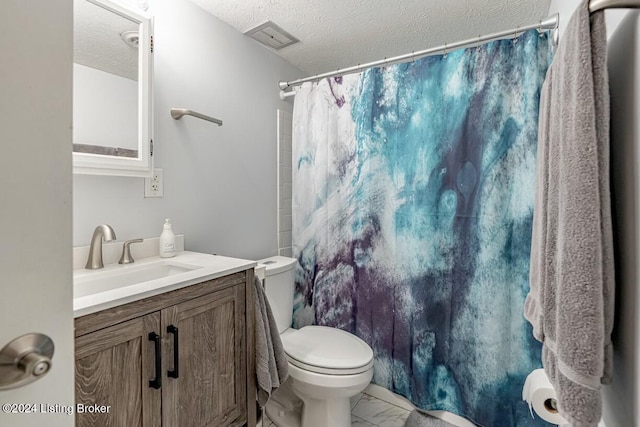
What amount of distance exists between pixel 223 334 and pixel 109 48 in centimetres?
124

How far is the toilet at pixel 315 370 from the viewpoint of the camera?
4.51 ft

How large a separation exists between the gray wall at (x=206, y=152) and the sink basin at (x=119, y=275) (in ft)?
0.52

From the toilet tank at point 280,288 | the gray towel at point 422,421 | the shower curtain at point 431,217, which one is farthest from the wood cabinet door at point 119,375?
the gray towel at point 422,421

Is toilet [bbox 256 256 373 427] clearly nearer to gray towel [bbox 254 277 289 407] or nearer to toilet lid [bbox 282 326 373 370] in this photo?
toilet lid [bbox 282 326 373 370]

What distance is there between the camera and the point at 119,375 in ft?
2.76

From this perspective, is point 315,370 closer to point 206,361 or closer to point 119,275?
point 206,361

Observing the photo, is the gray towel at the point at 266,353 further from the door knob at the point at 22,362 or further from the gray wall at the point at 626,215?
the gray wall at the point at 626,215

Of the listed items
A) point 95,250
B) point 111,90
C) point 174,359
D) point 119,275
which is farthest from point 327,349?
point 111,90

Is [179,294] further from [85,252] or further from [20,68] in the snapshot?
[20,68]

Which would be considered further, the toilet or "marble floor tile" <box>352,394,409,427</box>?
"marble floor tile" <box>352,394,409,427</box>

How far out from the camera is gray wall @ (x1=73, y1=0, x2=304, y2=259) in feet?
4.28

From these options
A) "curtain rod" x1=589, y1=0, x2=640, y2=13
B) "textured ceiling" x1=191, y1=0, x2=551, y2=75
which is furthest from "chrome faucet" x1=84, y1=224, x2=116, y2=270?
"curtain rod" x1=589, y1=0, x2=640, y2=13

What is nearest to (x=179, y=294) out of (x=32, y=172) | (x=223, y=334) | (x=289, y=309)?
(x=223, y=334)

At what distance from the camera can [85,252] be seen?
116 cm
